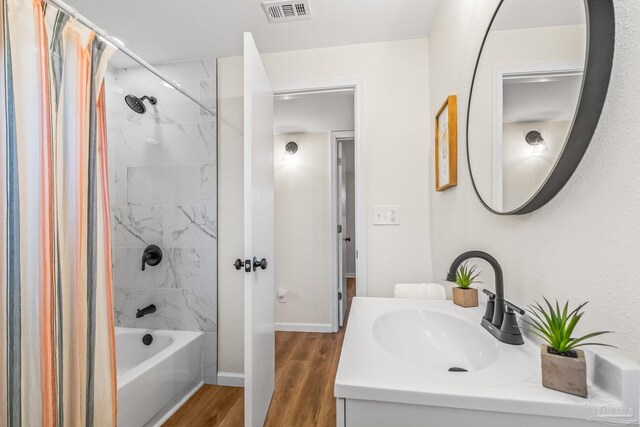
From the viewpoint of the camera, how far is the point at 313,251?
298 centimetres

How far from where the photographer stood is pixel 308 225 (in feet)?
9.82

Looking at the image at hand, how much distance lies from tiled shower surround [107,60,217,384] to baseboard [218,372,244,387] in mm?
53

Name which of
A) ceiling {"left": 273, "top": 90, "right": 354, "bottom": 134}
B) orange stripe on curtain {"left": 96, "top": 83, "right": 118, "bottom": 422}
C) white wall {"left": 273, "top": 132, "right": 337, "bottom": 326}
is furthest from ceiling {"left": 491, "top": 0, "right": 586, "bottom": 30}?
white wall {"left": 273, "top": 132, "right": 337, "bottom": 326}

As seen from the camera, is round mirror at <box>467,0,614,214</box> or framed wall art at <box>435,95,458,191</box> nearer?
round mirror at <box>467,0,614,214</box>

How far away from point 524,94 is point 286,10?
1.33m

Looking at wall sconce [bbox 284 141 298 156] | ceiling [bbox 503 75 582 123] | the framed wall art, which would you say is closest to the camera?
ceiling [bbox 503 75 582 123]

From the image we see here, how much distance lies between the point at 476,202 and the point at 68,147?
148 cm

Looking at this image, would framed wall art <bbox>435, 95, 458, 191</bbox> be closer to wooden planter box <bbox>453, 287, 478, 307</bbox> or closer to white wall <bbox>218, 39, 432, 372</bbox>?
white wall <bbox>218, 39, 432, 372</bbox>

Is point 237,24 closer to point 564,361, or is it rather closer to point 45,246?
point 45,246

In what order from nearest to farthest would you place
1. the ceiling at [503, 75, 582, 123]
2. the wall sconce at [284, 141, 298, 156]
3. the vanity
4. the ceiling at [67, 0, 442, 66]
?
1. the vanity
2. the ceiling at [503, 75, 582, 123]
3. the ceiling at [67, 0, 442, 66]
4. the wall sconce at [284, 141, 298, 156]

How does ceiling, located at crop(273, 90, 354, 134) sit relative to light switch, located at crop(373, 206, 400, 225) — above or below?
above

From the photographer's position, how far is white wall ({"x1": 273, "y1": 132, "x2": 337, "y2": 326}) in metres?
2.95

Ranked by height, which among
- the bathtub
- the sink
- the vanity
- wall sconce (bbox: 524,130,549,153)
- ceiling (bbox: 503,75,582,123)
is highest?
ceiling (bbox: 503,75,582,123)

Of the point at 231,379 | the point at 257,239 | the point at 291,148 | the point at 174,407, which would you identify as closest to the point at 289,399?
the point at 231,379
